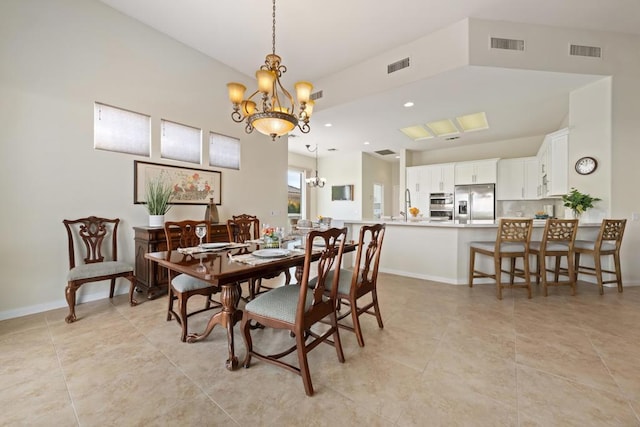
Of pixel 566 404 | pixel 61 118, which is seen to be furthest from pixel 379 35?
pixel 566 404

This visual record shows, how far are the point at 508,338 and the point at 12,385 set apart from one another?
3.34 m

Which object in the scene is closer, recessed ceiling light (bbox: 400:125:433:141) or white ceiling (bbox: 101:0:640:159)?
white ceiling (bbox: 101:0:640:159)

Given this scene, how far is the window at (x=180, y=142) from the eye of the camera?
3.42 metres

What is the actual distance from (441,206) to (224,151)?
5.67 meters

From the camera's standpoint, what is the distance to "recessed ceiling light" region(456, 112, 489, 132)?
4.90 metres

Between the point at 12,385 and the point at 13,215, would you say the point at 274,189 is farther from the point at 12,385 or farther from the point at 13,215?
the point at 12,385

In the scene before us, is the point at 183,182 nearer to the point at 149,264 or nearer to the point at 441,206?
the point at 149,264

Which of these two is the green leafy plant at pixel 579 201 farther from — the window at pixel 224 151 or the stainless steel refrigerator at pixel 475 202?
the window at pixel 224 151

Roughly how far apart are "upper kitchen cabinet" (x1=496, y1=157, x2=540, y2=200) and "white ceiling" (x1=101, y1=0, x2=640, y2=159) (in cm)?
146

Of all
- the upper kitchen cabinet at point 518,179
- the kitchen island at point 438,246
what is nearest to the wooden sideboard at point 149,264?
the kitchen island at point 438,246

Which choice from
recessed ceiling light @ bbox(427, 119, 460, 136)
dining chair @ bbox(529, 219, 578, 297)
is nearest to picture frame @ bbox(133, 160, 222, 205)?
recessed ceiling light @ bbox(427, 119, 460, 136)

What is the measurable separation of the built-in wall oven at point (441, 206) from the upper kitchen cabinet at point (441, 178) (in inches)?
5.4

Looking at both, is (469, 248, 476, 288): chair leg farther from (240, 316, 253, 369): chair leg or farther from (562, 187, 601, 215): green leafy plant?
(240, 316, 253, 369): chair leg

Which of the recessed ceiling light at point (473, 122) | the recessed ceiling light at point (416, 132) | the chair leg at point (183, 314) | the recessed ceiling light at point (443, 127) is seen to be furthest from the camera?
the recessed ceiling light at point (416, 132)
